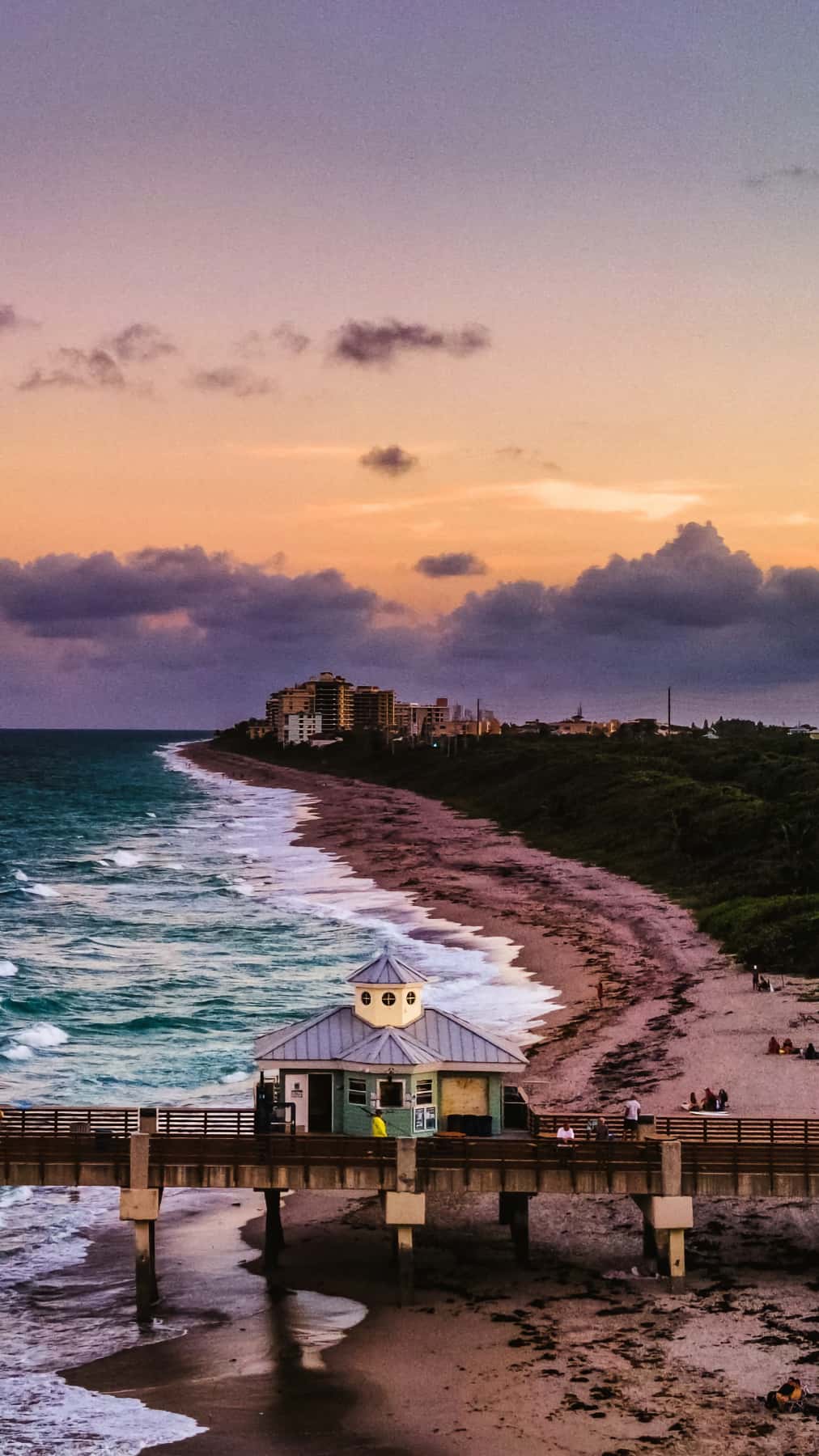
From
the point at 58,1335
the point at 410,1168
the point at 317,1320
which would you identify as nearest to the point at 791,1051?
the point at 410,1168

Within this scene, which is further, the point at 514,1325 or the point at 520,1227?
the point at 520,1227

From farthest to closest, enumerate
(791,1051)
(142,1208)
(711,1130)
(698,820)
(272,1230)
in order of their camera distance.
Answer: (698,820) → (791,1051) → (272,1230) → (711,1130) → (142,1208)

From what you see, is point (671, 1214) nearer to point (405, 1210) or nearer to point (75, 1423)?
point (405, 1210)

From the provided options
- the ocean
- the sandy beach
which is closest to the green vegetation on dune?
the ocean

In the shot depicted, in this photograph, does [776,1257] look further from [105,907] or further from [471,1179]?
[105,907]

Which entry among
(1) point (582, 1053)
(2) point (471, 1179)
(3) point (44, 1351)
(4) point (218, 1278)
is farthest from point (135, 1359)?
(1) point (582, 1053)

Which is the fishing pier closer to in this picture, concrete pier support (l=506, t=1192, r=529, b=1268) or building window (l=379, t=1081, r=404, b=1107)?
concrete pier support (l=506, t=1192, r=529, b=1268)

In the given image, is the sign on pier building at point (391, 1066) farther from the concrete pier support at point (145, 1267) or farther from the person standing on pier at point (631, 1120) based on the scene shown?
the concrete pier support at point (145, 1267)
